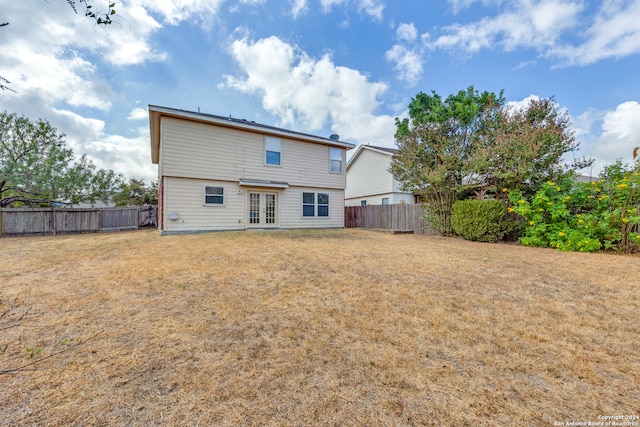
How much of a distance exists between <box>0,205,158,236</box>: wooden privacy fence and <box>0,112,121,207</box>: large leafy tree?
1680mm

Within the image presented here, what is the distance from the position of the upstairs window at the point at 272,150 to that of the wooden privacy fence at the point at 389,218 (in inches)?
237

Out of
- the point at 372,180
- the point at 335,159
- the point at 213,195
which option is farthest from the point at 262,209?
the point at 372,180

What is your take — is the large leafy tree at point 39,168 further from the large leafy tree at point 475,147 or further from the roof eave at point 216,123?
the large leafy tree at point 475,147

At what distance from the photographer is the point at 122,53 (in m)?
8.84

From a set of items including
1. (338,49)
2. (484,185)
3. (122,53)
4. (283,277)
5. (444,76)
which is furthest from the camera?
(338,49)

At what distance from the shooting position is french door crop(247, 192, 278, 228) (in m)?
12.1

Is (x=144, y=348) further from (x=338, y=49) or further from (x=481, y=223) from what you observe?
(x=338, y=49)

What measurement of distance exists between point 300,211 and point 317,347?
1109 centimetres

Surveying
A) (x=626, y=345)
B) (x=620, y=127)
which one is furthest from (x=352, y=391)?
(x=620, y=127)

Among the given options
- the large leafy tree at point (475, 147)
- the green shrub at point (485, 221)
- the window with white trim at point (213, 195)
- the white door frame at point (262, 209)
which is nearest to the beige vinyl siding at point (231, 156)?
the window with white trim at point (213, 195)

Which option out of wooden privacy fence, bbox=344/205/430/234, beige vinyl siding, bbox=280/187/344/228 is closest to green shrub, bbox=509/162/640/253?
wooden privacy fence, bbox=344/205/430/234

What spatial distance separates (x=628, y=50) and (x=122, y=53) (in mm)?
16926

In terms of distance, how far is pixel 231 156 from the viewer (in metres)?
11.5

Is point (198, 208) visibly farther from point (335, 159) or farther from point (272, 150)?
point (335, 159)
